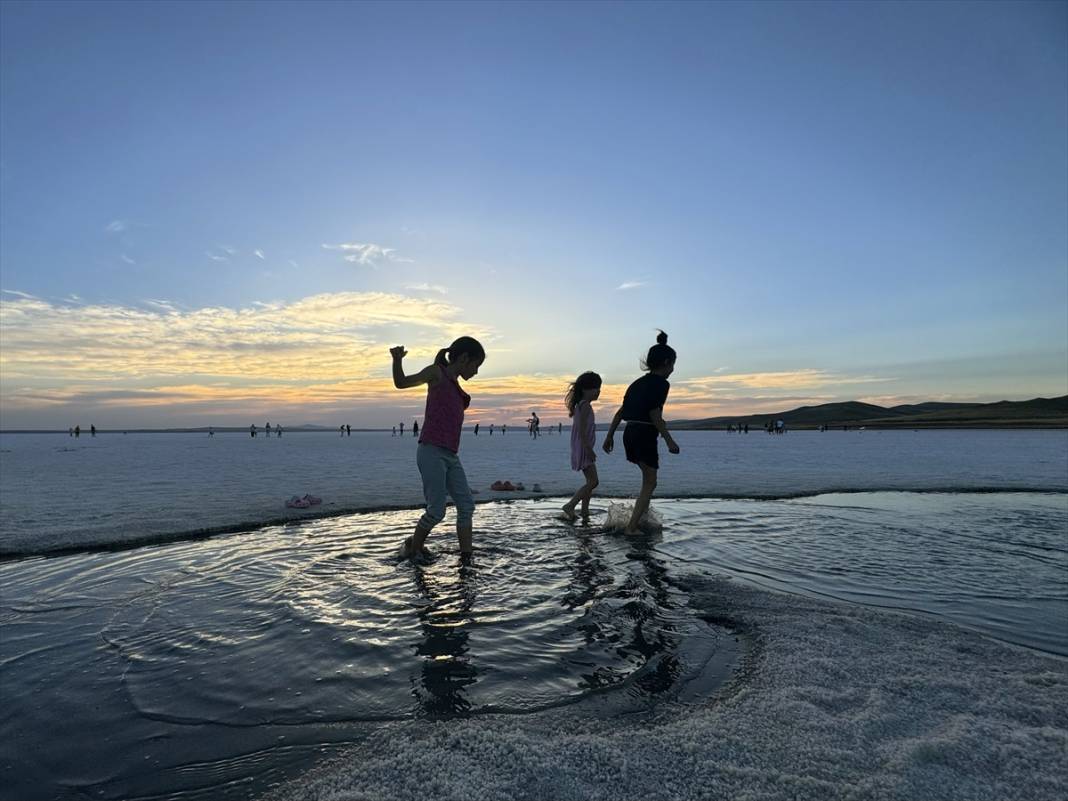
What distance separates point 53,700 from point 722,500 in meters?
11.1

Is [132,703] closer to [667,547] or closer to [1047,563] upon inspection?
[667,547]

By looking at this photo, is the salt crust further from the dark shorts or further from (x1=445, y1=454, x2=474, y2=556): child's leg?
the dark shorts

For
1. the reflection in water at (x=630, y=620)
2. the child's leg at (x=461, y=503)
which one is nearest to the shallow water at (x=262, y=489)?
the child's leg at (x=461, y=503)

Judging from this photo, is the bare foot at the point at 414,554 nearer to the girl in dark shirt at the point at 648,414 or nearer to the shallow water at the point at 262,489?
the girl in dark shirt at the point at 648,414

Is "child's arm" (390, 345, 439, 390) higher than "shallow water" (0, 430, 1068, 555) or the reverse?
higher

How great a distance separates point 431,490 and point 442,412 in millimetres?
911

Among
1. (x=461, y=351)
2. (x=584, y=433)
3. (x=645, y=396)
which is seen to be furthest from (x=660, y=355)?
(x=461, y=351)

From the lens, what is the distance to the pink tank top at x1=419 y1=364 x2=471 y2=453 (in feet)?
20.7

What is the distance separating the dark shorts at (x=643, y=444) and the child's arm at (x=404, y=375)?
3.13 meters

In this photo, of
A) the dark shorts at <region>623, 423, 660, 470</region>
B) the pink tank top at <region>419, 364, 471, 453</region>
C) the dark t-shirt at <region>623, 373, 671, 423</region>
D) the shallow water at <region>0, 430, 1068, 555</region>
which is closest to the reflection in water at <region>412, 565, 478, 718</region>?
the pink tank top at <region>419, 364, 471, 453</region>

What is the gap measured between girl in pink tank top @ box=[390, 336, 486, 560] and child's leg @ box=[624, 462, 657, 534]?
276 cm

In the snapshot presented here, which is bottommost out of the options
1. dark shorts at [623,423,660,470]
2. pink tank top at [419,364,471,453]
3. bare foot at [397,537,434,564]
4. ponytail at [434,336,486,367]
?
bare foot at [397,537,434,564]

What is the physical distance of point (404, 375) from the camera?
19.1 feet

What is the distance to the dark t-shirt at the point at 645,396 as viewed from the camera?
7.83 metres
